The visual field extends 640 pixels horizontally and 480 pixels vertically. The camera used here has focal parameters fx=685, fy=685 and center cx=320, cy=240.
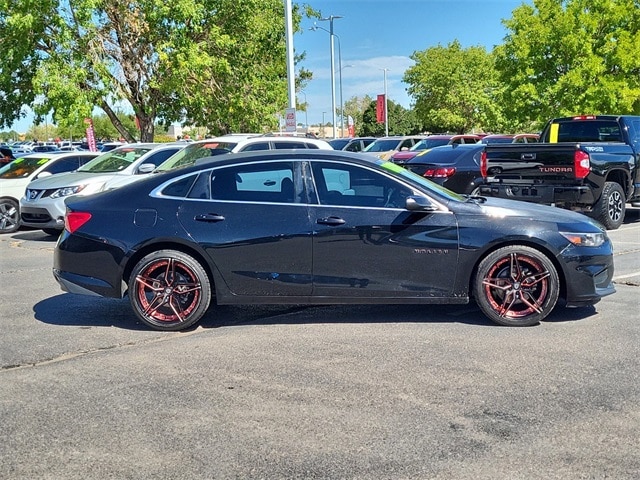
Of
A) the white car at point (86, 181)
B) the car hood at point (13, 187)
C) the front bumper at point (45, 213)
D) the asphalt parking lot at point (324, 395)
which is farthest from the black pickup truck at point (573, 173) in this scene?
the car hood at point (13, 187)

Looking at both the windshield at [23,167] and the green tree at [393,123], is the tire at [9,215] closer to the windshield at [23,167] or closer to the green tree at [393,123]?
the windshield at [23,167]

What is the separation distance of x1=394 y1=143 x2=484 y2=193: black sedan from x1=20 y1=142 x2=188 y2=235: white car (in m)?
4.96

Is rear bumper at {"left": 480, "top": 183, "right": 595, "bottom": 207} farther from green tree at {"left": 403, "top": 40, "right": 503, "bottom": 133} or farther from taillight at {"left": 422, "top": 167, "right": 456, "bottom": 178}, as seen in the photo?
green tree at {"left": 403, "top": 40, "right": 503, "bottom": 133}

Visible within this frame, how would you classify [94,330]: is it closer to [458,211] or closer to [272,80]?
[458,211]

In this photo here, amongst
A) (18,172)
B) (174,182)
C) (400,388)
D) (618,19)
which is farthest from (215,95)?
(400,388)

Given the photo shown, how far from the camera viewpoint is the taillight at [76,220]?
6105 millimetres

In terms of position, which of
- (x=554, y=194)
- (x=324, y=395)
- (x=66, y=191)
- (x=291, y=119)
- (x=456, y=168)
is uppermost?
Result: (x=291, y=119)

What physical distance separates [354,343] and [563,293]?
1916mm

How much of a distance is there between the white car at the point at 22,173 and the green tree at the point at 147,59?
5.94m

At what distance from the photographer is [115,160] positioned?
1395 cm

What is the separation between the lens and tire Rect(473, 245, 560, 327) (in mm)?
5836

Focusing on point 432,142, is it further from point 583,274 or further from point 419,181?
point 583,274

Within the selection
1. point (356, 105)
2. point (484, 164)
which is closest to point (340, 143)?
point (484, 164)

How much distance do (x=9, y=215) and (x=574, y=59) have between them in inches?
848
